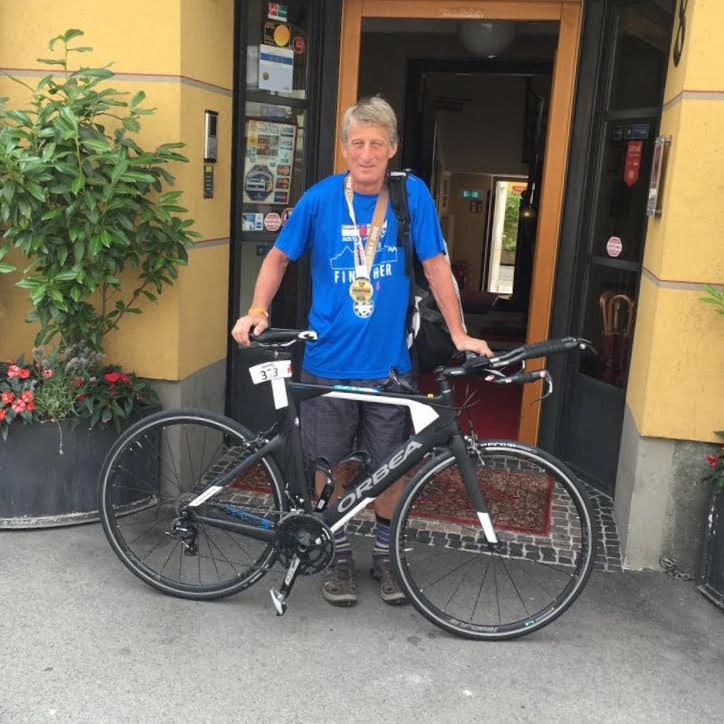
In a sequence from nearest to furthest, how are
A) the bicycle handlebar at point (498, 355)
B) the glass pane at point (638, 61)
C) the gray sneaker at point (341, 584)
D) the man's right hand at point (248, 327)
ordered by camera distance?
the bicycle handlebar at point (498, 355)
the man's right hand at point (248, 327)
the gray sneaker at point (341, 584)
the glass pane at point (638, 61)

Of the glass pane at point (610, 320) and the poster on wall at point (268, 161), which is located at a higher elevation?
the poster on wall at point (268, 161)

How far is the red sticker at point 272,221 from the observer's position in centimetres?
479

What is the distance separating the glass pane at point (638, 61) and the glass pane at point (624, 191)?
12cm

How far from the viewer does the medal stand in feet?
10.2

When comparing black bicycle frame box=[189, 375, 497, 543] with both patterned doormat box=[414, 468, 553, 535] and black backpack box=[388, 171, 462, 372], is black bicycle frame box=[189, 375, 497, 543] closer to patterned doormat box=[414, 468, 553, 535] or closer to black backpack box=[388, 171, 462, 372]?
→ black backpack box=[388, 171, 462, 372]

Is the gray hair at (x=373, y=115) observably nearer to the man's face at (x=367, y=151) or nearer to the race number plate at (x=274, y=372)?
the man's face at (x=367, y=151)

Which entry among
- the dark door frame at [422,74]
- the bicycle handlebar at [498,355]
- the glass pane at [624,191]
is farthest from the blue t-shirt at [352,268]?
the dark door frame at [422,74]

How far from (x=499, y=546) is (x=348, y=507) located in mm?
593

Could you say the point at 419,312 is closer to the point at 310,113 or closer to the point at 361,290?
the point at 361,290

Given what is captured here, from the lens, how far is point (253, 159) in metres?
4.67

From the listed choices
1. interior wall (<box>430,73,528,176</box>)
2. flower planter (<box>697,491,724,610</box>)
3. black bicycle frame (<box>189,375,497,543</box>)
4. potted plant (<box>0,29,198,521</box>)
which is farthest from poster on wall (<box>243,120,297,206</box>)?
interior wall (<box>430,73,528,176</box>)

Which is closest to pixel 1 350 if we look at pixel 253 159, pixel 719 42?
pixel 253 159

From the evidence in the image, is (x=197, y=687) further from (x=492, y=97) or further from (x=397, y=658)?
(x=492, y=97)

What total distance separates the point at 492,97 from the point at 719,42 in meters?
9.52
